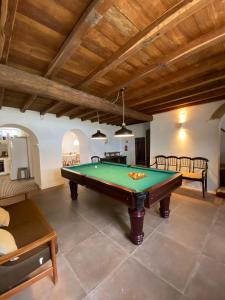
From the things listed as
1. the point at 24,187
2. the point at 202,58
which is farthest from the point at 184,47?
the point at 24,187

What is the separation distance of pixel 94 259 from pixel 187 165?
397 cm

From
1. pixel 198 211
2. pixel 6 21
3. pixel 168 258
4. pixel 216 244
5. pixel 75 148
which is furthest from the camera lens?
pixel 75 148

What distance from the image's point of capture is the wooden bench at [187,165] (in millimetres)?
3868

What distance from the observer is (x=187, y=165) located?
4535mm

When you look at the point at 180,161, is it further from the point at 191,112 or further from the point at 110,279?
the point at 110,279

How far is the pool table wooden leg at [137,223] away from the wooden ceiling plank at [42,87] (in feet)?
7.81

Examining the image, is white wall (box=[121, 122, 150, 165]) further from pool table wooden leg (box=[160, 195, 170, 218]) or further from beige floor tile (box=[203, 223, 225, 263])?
beige floor tile (box=[203, 223, 225, 263])

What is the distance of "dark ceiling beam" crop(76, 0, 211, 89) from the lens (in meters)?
1.20

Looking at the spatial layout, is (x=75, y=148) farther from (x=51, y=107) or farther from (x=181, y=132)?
(x=181, y=132)

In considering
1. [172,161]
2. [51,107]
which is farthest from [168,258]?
[51,107]

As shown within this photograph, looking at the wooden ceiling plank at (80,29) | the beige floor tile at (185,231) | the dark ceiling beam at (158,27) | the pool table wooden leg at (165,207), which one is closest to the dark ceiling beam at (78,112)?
the wooden ceiling plank at (80,29)

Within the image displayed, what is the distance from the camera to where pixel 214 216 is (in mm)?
2783

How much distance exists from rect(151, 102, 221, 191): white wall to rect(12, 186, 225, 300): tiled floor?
1524mm

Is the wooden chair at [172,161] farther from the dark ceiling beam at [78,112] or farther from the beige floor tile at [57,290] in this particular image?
the beige floor tile at [57,290]
